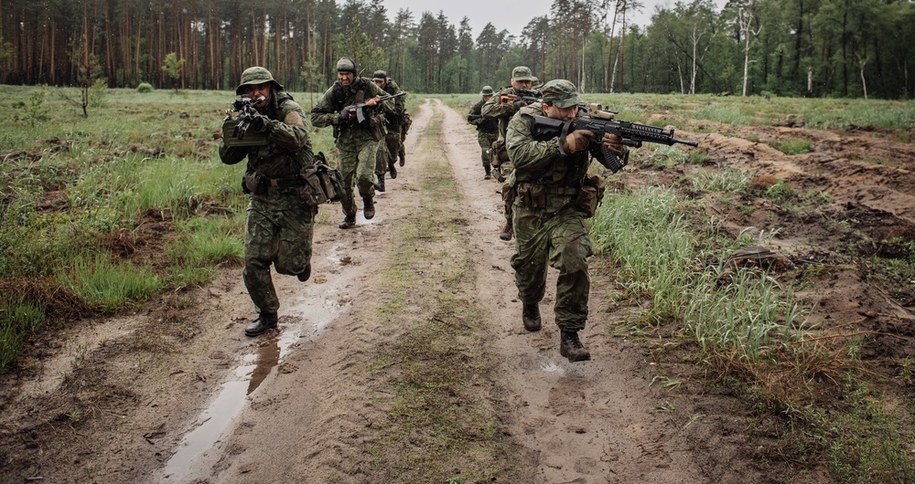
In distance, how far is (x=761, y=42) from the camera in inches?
2184

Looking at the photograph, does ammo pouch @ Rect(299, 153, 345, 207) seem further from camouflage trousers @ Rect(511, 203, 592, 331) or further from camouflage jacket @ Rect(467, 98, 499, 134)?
camouflage jacket @ Rect(467, 98, 499, 134)

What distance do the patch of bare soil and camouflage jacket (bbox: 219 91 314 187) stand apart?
4.59 ft

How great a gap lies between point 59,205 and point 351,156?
3893mm

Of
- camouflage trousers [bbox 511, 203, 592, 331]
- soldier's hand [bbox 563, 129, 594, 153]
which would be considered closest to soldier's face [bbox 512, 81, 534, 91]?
camouflage trousers [bbox 511, 203, 592, 331]

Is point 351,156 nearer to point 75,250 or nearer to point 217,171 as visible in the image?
point 217,171

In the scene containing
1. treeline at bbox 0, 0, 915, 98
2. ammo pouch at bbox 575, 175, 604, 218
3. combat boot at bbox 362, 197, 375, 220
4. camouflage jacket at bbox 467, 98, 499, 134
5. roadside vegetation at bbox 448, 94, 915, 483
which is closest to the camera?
roadside vegetation at bbox 448, 94, 915, 483

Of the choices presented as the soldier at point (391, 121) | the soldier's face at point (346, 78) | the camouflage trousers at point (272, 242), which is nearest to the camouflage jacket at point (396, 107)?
the soldier at point (391, 121)

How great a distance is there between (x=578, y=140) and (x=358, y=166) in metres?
4.68

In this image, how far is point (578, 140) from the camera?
153 inches

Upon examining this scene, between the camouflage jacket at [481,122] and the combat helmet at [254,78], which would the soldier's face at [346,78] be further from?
the camouflage jacket at [481,122]

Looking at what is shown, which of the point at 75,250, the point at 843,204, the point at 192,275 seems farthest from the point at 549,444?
the point at 843,204

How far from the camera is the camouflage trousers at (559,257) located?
4070mm

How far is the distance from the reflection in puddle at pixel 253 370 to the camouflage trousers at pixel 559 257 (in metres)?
1.87

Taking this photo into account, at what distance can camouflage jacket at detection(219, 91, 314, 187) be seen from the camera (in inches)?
172
